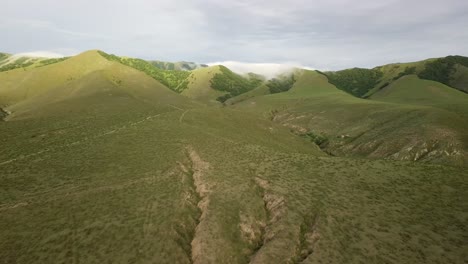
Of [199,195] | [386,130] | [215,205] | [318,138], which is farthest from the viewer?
[318,138]

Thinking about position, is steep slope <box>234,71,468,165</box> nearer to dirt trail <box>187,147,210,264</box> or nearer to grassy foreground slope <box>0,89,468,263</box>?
grassy foreground slope <box>0,89,468,263</box>

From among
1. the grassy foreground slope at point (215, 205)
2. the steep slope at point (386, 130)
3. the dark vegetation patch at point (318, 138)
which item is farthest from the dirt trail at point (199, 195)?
the dark vegetation patch at point (318, 138)

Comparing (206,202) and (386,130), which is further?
(386,130)

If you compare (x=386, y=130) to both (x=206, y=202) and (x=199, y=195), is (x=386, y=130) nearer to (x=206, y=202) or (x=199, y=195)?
(x=199, y=195)

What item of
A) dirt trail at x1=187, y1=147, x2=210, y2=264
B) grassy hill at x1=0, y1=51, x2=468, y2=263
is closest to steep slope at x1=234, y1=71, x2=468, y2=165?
grassy hill at x1=0, y1=51, x2=468, y2=263

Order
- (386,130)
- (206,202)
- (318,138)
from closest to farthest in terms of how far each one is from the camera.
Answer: (206,202) → (386,130) → (318,138)

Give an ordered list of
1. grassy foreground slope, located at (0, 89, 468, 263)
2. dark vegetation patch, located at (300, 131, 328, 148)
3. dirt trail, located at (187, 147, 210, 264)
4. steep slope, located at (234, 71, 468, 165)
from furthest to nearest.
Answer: dark vegetation patch, located at (300, 131, 328, 148)
steep slope, located at (234, 71, 468, 165)
dirt trail, located at (187, 147, 210, 264)
grassy foreground slope, located at (0, 89, 468, 263)

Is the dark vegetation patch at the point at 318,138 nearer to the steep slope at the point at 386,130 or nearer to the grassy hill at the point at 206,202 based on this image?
the steep slope at the point at 386,130

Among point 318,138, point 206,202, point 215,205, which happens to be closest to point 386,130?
point 318,138

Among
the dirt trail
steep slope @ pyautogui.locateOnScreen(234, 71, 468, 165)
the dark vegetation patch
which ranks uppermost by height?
the dirt trail

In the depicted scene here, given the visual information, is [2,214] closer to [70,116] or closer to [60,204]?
A: [60,204]
